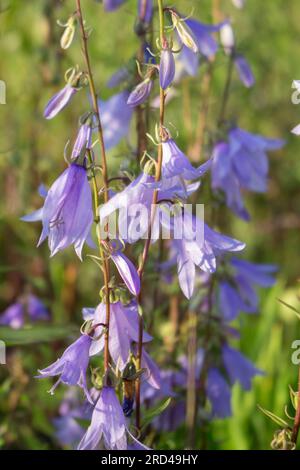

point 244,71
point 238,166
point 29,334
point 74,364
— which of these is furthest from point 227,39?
point 74,364

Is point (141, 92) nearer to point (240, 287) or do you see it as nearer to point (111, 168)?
point (111, 168)

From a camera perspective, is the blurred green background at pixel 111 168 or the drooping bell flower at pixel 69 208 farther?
the blurred green background at pixel 111 168

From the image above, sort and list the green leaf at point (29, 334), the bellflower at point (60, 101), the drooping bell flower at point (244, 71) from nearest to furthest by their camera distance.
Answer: the bellflower at point (60, 101), the green leaf at point (29, 334), the drooping bell flower at point (244, 71)

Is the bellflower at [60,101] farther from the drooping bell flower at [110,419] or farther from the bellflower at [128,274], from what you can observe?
the drooping bell flower at [110,419]

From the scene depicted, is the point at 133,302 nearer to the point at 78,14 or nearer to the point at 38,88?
the point at 78,14

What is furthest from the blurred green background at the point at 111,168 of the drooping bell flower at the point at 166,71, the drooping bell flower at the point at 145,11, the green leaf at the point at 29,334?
the drooping bell flower at the point at 166,71

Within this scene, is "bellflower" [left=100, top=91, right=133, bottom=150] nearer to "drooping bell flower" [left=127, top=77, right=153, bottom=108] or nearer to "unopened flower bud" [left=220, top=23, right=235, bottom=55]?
"unopened flower bud" [left=220, top=23, right=235, bottom=55]
